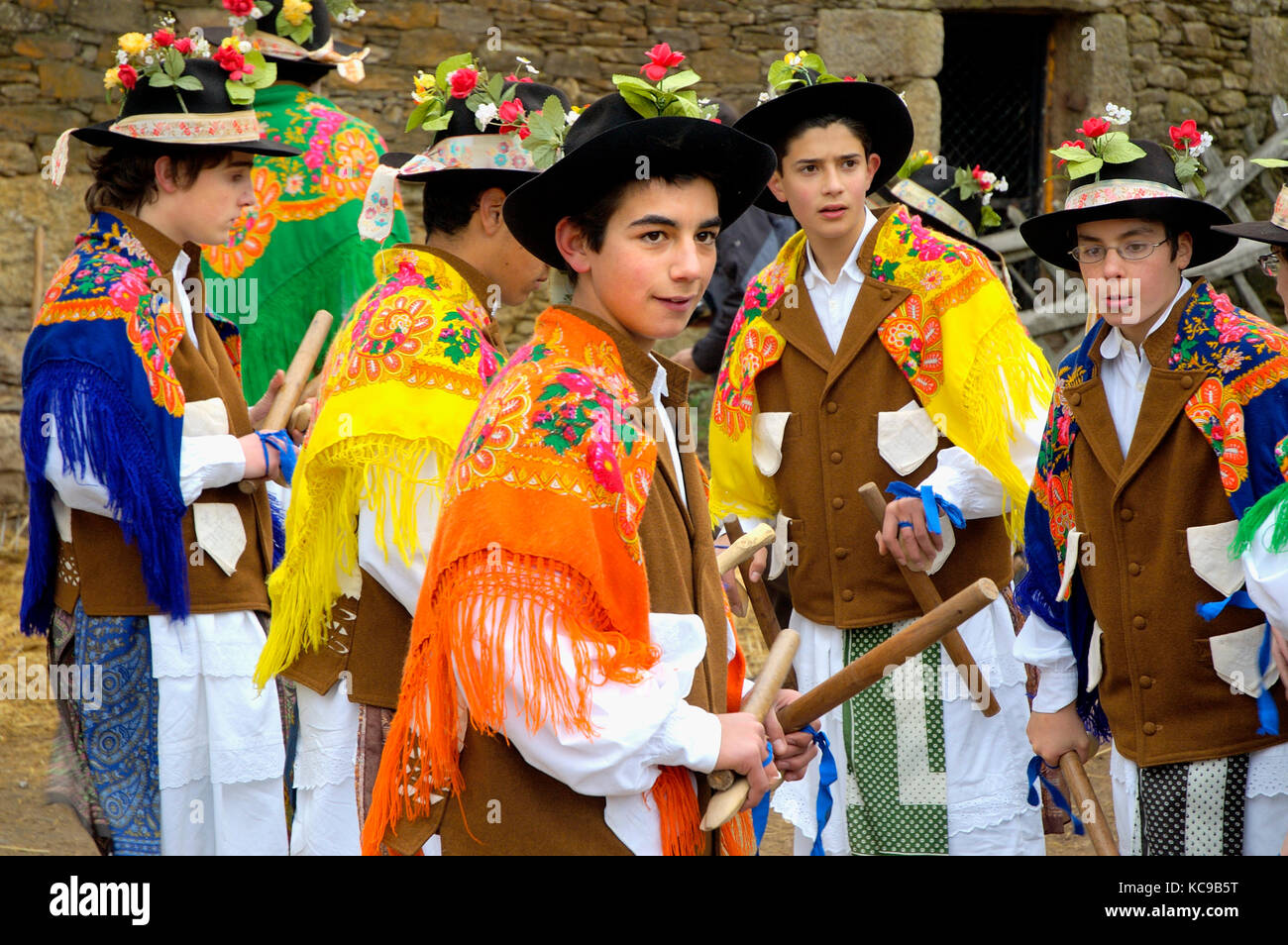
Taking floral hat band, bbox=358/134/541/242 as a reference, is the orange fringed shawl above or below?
below

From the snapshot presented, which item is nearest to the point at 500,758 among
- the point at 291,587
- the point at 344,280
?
the point at 291,587

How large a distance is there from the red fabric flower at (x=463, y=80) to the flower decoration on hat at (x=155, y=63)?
33.0 inches

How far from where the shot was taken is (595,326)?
2211 millimetres

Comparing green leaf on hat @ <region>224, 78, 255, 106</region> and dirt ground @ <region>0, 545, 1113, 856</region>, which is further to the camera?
dirt ground @ <region>0, 545, 1113, 856</region>

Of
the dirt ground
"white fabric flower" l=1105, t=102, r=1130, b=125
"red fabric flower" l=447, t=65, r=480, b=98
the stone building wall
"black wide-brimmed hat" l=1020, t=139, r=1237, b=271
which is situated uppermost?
the stone building wall

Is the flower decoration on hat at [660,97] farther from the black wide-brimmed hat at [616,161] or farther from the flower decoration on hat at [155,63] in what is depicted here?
the flower decoration on hat at [155,63]

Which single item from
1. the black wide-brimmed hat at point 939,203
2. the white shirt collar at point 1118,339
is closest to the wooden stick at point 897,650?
the white shirt collar at point 1118,339

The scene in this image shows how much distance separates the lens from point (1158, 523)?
294 centimetres

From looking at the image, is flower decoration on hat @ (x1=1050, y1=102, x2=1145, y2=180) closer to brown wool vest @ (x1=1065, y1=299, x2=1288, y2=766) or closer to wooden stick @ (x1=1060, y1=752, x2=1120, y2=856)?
brown wool vest @ (x1=1065, y1=299, x2=1288, y2=766)

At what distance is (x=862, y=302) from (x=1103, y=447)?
869 mm

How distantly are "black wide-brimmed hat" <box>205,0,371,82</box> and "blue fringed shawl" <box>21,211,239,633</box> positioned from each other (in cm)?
154

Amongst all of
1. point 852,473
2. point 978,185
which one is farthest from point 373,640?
point 978,185

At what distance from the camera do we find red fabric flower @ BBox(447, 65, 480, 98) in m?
3.15

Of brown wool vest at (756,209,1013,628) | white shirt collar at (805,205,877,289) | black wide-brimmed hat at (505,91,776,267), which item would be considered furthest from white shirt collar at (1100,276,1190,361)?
black wide-brimmed hat at (505,91,776,267)
